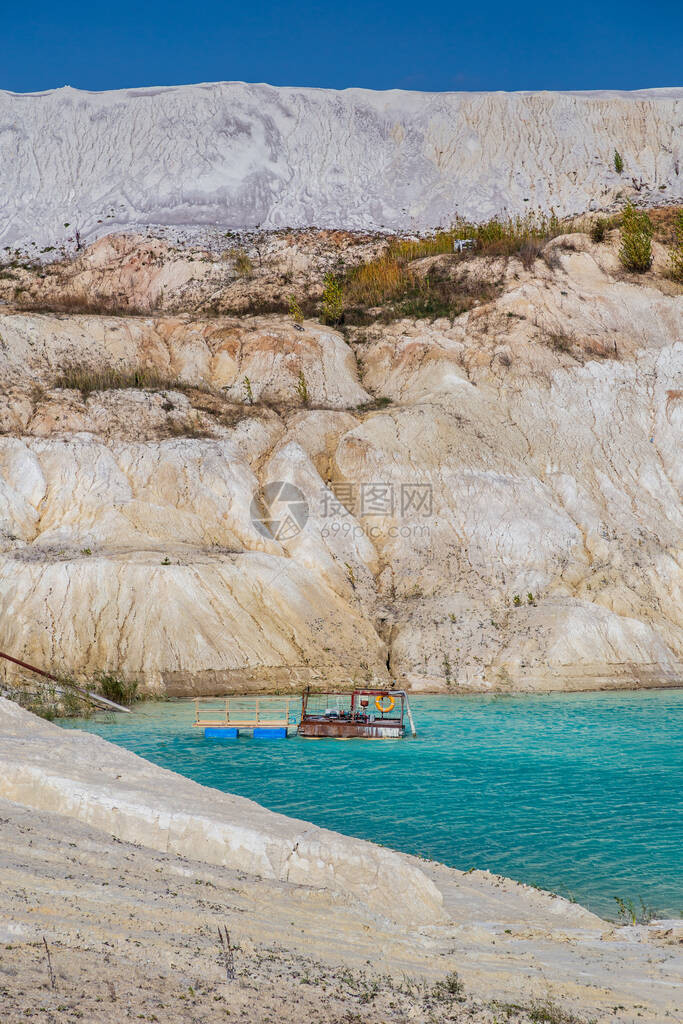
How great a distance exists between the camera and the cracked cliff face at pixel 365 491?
35.5 metres

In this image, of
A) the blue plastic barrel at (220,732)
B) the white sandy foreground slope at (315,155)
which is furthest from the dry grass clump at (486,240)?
the blue plastic barrel at (220,732)

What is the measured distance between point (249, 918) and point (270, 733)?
1870 centimetres

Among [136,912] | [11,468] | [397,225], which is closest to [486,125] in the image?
[397,225]

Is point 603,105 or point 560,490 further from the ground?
point 603,105

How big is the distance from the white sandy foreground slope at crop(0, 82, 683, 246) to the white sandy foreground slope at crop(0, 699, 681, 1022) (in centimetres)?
6307

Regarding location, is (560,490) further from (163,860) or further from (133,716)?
(163,860)

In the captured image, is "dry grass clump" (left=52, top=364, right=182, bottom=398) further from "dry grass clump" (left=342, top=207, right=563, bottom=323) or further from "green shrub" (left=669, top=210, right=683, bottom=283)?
"green shrub" (left=669, top=210, right=683, bottom=283)

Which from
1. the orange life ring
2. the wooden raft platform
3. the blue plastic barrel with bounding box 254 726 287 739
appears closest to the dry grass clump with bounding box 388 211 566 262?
the wooden raft platform

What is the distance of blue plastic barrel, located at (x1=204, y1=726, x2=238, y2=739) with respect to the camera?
27656mm

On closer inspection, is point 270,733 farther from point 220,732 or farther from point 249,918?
point 249,918

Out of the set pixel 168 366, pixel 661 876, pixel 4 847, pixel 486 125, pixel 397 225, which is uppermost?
pixel 486 125

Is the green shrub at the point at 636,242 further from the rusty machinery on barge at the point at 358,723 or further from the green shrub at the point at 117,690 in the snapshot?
the green shrub at the point at 117,690

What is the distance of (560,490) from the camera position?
45469 millimetres

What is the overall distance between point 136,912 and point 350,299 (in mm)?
54522
